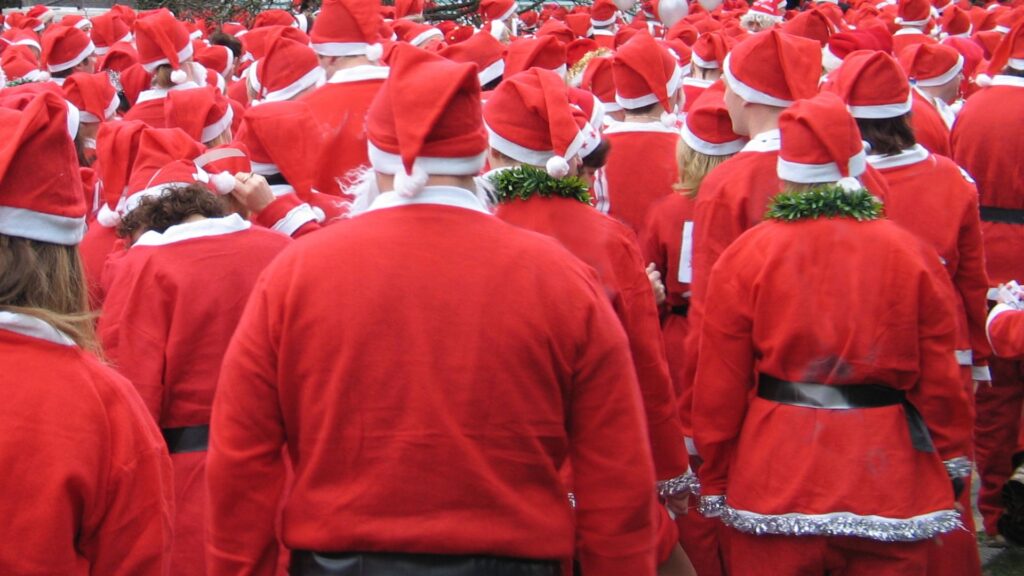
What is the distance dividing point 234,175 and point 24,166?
2.45 m

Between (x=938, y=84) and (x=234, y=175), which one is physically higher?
A: (x=234, y=175)

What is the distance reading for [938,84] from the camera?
784cm

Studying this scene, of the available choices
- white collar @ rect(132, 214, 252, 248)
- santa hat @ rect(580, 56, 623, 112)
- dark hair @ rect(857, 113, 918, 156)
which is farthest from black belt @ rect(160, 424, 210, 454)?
santa hat @ rect(580, 56, 623, 112)

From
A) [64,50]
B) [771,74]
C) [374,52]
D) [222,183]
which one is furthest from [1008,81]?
[64,50]

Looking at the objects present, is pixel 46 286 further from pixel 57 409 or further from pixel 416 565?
pixel 416 565

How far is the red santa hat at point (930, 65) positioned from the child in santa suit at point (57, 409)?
6005 mm

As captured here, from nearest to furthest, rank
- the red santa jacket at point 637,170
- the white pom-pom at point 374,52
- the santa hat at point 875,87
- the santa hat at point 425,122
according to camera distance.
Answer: the santa hat at point 425,122, the santa hat at point 875,87, the red santa jacket at point 637,170, the white pom-pom at point 374,52

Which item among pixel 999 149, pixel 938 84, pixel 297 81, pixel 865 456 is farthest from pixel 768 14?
pixel 865 456

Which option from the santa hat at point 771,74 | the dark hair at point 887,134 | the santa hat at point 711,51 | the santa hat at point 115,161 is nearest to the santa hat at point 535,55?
the santa hat at point 711,51

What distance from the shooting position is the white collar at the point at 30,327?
8.48ft

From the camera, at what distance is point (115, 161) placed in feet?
16.8

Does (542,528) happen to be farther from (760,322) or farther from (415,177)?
(760,322)

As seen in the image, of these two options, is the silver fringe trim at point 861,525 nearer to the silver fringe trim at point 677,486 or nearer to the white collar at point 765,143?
the silver fringe trim at point 677,486

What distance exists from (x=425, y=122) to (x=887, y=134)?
306 cm
